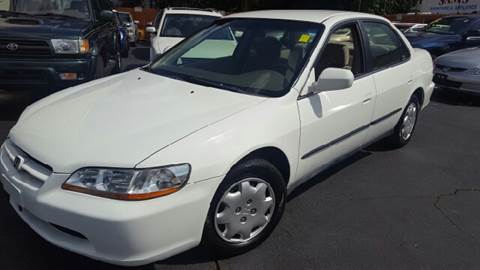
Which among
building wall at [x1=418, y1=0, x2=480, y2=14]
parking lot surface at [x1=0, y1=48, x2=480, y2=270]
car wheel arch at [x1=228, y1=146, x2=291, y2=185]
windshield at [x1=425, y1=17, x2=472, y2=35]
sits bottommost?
parking lot surface at [x1=0, y1=48, x2=480, y2=270]

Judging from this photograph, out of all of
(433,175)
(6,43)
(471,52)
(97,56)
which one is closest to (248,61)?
(433,175)

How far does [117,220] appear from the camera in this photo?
222 cm

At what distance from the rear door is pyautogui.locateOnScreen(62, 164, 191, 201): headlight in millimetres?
2348

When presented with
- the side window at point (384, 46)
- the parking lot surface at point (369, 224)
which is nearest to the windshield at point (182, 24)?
the parking lot surface at point (369, 224)

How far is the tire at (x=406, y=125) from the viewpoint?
484 centimetres

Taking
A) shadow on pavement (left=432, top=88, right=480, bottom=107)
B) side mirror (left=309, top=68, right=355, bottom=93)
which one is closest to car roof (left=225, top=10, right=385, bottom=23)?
side mirror (left=309, top=68, right=355, bottom=93)

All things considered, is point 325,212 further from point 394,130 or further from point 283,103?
point 394,130

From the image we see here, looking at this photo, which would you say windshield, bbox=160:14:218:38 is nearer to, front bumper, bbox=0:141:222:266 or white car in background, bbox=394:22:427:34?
white car in background, bbox=394:22:427:34

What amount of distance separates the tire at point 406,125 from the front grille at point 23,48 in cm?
414

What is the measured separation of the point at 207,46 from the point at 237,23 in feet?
1.21

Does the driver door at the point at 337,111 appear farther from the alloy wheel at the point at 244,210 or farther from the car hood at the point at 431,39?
the car hood at the point at 431,39

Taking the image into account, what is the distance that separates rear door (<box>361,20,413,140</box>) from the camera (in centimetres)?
407

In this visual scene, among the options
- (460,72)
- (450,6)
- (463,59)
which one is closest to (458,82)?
→ (460,72)

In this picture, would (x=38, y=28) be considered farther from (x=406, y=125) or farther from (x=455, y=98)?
(x=455, y=98)
